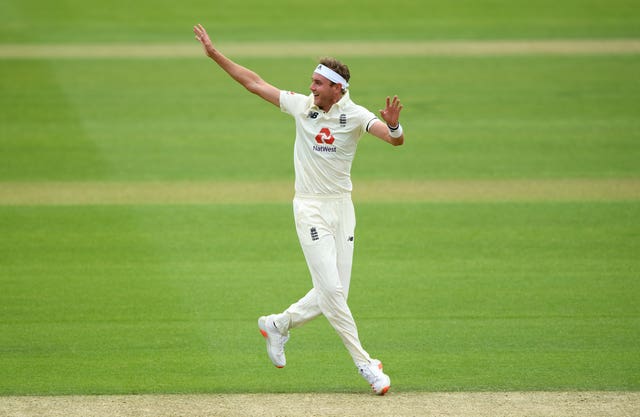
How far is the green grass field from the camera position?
368 inches

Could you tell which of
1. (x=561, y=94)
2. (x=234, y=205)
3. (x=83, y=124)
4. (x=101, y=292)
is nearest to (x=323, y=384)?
(x=101, y=292)

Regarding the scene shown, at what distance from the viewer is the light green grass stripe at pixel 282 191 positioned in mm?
14992

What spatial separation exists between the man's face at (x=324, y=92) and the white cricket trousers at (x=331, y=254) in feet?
2.54

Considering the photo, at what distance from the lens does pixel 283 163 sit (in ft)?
56.2

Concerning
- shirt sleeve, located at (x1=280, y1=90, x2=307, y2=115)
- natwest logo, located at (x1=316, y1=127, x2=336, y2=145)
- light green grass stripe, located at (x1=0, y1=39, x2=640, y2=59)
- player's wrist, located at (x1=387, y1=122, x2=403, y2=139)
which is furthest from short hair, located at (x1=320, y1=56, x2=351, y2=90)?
light green grass stripe, located at (x1=0, y1=39, x2=640, y2=59)

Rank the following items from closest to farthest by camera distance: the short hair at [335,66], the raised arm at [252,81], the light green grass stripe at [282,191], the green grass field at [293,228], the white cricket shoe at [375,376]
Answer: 1. the white cricket shoe at [375,376]
2. the short hair at [335,66]
3. the raised arm at [252,81]
4. the green grass field at [293,228]
5. the light green grass stripe at [282,191]

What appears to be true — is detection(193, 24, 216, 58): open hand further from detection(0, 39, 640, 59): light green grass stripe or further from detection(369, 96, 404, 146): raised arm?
detection(0, 39, 640, 59): light green grass stripe

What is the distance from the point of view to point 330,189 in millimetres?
8516

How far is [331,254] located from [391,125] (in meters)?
1.17

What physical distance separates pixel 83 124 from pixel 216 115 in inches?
98.6

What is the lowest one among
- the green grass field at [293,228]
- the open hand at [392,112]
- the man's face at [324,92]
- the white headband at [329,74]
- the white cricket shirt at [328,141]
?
the green grass field at [293,228]

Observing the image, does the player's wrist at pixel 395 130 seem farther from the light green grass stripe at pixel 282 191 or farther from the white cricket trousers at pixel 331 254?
the light green grass stripe at pixel 282 191

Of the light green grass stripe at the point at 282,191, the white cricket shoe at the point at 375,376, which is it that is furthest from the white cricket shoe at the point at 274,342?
the light green grass stripe at the point at 282,191

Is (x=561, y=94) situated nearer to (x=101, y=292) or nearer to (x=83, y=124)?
(x=83, y=124)
